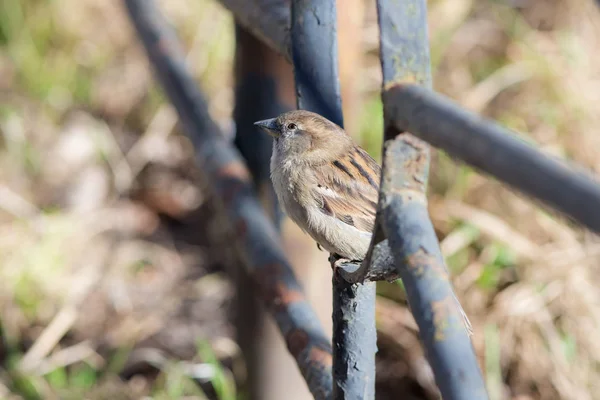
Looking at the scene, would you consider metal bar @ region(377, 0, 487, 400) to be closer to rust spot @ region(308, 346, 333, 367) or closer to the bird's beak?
rust spot @ region(308, 346, 333, 367)

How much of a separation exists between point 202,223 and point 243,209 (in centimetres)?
259

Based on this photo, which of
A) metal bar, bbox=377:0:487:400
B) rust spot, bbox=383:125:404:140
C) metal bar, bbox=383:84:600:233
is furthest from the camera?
rust spot, bbox=383:125:404:140

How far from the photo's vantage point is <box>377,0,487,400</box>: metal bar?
0.90 metres

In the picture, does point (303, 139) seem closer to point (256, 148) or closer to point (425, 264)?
point (256, 148)

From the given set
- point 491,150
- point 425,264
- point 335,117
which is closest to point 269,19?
point 335,117

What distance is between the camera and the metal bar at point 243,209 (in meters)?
1.53

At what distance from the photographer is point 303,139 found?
6.24 feet

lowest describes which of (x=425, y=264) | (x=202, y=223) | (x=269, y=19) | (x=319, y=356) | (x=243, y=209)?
(x=202, y=223)

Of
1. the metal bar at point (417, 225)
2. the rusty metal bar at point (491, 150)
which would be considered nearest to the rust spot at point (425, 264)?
the metal bar at point (417, 225)

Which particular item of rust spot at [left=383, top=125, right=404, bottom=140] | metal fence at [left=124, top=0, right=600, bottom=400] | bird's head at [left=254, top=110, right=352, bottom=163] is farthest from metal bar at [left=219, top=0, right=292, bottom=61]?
rust spot at [left=383, top=125, right=404, bottom=140]

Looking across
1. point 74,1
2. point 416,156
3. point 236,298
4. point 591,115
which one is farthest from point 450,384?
point 74,1

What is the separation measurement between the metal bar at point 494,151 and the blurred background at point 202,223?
53.5 inches

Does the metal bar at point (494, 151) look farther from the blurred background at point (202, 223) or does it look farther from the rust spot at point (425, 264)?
the blurred background at point (202, 223)

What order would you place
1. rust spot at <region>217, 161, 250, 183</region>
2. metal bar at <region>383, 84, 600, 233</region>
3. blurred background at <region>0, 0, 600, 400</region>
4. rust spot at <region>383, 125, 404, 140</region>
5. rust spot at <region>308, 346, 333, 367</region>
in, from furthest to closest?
blurred background at <region>0, 0, 600, 400</region>
rust spot at <region>217, 161, 250, 183</region>
rust spot at <region>308, 346, 333, 367</region>
rust spot at <region>383, 125, 404, 140</region>
metal bar at <region>383, 84, 600, 233</region>
